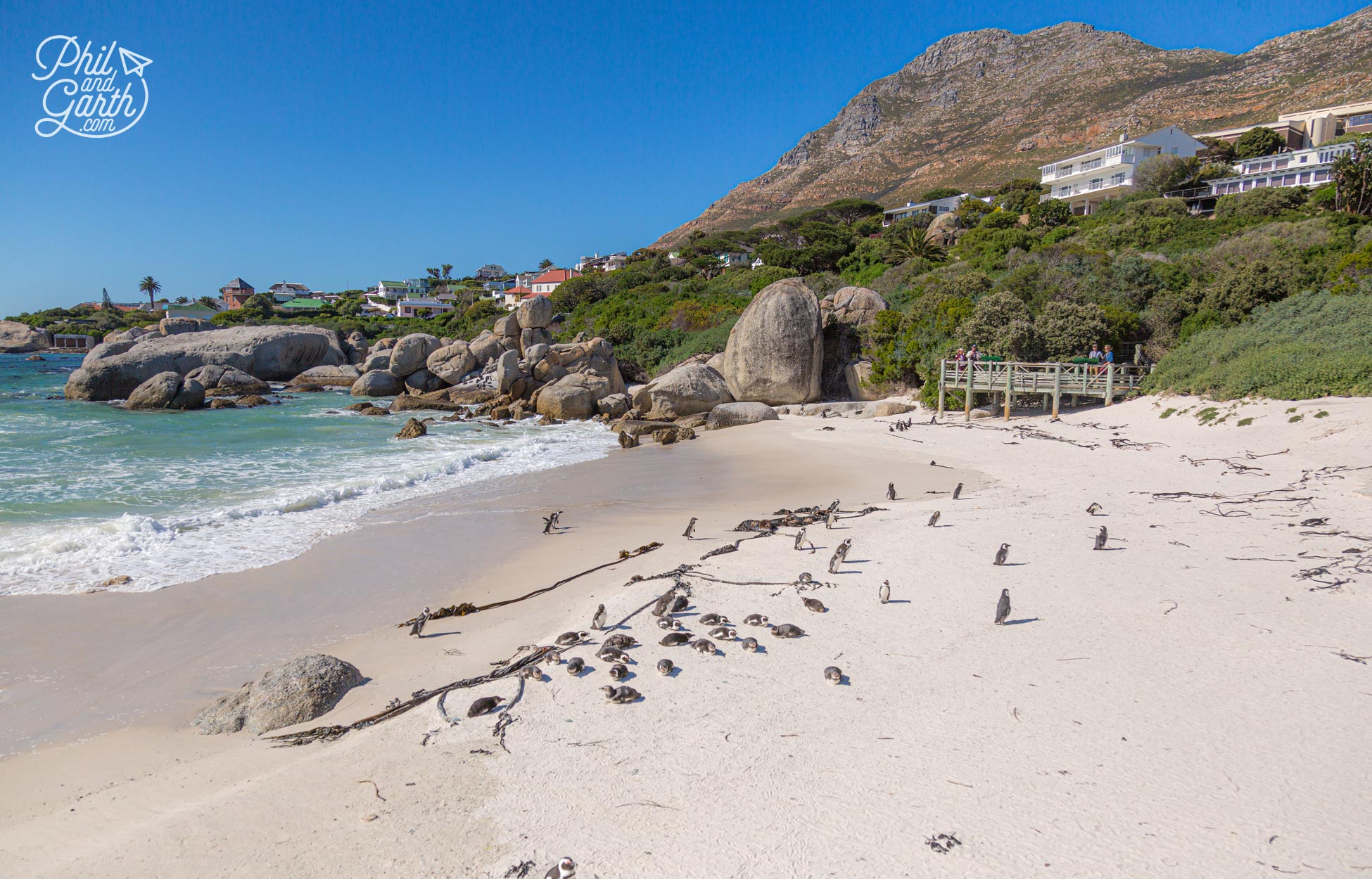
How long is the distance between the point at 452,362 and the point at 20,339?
68881 millimetres

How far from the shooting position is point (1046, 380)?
1722 centimetres

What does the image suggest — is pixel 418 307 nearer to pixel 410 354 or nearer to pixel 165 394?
pixel 410 354

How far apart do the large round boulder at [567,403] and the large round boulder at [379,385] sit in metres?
9.56

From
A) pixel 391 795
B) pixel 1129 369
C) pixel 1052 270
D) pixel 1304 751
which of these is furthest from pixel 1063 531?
pixel 1052 270

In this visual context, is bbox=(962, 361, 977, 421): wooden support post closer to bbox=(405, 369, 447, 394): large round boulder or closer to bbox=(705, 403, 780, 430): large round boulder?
bbox=(705, 403, 780, 430): large round boulder

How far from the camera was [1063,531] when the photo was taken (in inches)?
294

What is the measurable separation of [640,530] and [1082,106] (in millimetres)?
84519

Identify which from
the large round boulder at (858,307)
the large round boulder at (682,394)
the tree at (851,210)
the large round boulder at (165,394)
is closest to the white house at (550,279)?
the tree at (851,210)

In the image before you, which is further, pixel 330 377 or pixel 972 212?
pixel 972 212

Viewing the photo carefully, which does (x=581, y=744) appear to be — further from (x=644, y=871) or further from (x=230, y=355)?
(x=230, y=355)

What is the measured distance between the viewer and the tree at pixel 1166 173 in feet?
138

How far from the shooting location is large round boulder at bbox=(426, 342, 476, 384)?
27.9 meters

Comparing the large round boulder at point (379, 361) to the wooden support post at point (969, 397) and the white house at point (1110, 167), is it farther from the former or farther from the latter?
the white house at point (1110, 167)

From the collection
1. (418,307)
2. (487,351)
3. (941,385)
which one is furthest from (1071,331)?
(418,307)
